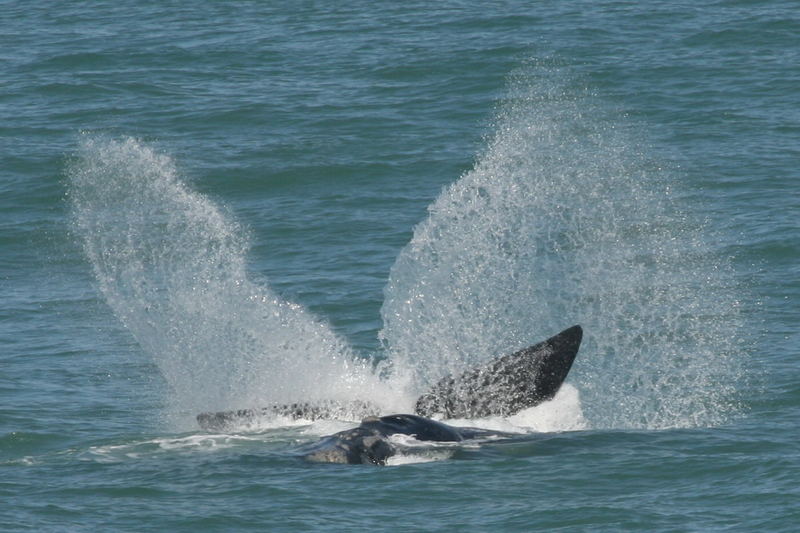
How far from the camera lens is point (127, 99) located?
177 feet

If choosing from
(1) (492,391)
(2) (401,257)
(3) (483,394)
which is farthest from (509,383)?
(2) (401,257)

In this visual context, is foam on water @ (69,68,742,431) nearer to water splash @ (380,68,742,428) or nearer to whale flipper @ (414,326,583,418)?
water splash @ (380,68,742,428)

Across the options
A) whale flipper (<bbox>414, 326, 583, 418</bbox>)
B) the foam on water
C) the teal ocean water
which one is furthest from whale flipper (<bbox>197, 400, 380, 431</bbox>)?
whale flipper (<bbox>414, 326, 583, 418</bbox>)

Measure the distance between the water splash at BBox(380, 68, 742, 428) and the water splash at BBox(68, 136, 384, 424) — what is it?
1.58 m

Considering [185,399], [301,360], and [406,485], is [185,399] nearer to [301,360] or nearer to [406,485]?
[301,360]

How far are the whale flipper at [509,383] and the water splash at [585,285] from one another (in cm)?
120

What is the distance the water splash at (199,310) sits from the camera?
29.2m

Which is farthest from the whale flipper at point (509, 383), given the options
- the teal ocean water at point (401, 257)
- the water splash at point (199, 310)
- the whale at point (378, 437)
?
the whale at point (378, 437)

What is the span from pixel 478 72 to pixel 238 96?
7.91 m

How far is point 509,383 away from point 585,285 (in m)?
8.86

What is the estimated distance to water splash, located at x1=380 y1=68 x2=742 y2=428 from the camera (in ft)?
97.6

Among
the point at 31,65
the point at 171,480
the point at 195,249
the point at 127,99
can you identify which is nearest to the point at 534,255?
the point at 195,249

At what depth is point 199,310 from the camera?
32.3 metres

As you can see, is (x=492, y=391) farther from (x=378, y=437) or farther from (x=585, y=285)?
(x=585, y=285)
